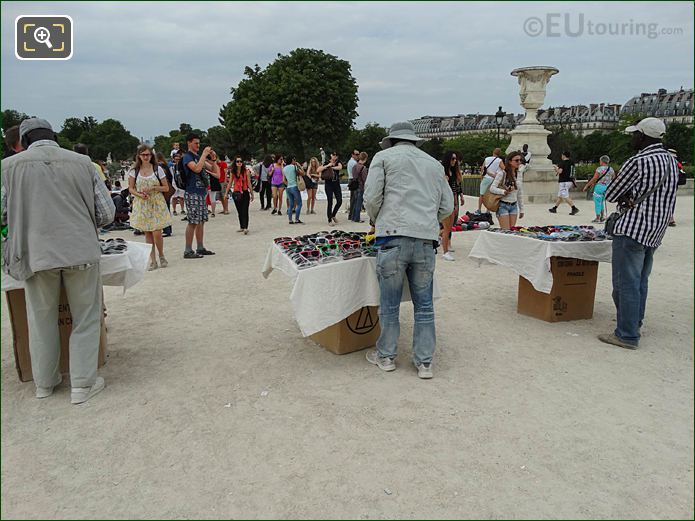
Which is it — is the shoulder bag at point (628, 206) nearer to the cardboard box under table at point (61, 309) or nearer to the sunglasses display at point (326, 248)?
the sunglasses display at point (326, 248)

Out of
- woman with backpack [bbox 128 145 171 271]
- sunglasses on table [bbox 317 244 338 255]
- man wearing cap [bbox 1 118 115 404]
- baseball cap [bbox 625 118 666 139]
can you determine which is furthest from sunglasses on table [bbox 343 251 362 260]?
woman with backpack [bbox 128 145 171 271]

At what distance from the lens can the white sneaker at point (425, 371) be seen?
14.3 feet

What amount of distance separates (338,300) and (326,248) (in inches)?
24.0

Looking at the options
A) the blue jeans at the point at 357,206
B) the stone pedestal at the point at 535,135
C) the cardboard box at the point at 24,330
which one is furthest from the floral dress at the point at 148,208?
the stone pedestal at the point at 535,135

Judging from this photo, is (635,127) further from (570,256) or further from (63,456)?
(63,456)

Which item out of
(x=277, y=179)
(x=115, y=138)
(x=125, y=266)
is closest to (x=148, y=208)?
(x=125, y=266)

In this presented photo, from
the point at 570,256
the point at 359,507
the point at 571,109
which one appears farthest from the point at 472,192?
the point at 571,109

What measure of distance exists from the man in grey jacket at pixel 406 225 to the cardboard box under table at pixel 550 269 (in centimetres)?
149

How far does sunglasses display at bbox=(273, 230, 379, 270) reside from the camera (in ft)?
14.7

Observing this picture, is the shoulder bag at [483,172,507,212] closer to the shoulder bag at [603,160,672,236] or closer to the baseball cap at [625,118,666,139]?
the shoulder bag at [603,160,672,236]

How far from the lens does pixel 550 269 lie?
18.0 feet

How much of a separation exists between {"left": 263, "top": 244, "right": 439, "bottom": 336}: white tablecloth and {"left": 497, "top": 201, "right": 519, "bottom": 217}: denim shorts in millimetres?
4023

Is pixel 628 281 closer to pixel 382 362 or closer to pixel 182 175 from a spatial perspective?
pixel 382 362

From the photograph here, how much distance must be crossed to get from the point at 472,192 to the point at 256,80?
26.2 meters
